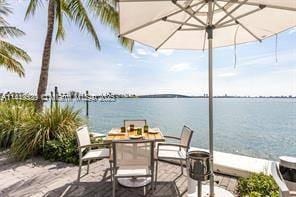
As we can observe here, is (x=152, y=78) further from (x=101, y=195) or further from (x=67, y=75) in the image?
(x=101, y=195)

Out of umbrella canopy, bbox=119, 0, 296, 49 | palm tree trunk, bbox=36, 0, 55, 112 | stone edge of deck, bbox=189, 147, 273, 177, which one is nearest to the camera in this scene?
umbrella canopy, bbox=119, 0, 296, 49

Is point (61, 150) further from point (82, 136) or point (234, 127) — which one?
point (234, 127)

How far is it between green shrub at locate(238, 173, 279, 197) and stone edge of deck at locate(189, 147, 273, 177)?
1.88 feet

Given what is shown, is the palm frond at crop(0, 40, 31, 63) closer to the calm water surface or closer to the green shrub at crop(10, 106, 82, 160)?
the calm water surface

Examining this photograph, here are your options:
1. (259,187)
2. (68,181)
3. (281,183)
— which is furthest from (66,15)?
(281,183)

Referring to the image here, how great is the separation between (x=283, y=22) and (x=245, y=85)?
2238cm

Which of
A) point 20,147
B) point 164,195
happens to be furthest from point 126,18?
point 20,147

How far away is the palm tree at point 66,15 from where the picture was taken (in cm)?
682

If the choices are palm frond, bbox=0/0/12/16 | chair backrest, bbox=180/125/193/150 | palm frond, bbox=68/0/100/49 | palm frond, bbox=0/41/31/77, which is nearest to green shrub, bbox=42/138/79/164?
chair backrest, bbox=180/125/193/150

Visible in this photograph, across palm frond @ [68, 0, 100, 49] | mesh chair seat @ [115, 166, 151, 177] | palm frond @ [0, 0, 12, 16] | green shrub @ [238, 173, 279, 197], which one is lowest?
green shrub @ [238, 173, 279, 197]

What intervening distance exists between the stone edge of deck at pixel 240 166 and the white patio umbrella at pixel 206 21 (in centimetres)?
130

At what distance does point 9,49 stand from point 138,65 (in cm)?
1646

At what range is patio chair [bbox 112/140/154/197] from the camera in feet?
9.94

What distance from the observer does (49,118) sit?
5.51 metres
